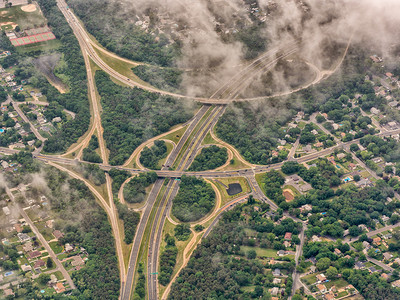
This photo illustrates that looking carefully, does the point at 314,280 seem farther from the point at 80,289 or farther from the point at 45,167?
the point at 45,167

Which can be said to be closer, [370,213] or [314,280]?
[314,280]

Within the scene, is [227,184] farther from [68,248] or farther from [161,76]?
[161,76]

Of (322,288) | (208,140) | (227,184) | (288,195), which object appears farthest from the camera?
(208,140)

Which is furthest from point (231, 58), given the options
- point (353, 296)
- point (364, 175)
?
point (353, 296)

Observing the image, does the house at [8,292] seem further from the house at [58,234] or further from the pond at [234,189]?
the pond at [234,189]

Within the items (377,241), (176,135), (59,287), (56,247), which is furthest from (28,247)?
(377,241)
